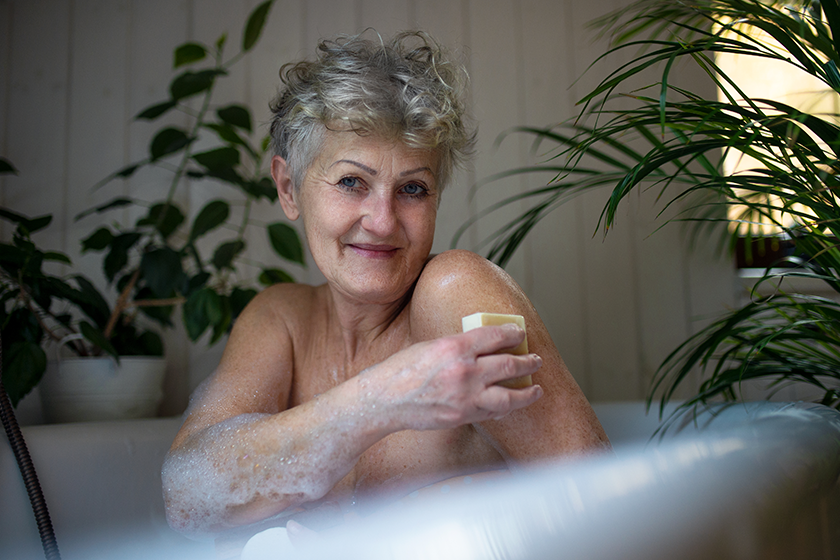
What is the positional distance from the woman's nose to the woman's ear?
8.7 inches

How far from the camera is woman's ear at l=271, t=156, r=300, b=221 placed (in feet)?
3.61

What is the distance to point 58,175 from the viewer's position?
6.08ft

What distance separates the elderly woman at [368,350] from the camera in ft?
2.16

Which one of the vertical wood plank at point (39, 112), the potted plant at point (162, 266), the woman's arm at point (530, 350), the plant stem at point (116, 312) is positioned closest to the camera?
the woman's arm at point (530, 350)

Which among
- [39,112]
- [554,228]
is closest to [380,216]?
[554,228]

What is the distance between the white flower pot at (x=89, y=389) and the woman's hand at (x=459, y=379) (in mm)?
1028

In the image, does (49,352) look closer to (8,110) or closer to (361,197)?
(8,110)

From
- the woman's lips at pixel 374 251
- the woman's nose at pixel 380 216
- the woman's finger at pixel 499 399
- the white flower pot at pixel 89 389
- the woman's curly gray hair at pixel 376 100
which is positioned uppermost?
the woman's curly gray hair at pixel 376 100

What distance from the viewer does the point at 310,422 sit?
709 mm

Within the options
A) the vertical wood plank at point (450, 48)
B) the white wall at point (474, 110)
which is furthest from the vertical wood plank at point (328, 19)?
the vertical wood plank at point (450, 48)

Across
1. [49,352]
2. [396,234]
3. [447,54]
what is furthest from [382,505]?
[49,352]

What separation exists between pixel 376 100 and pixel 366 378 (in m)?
0.45

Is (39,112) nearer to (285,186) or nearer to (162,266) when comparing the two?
(162,266)

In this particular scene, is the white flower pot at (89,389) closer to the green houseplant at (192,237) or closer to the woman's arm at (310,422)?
the green houseplant at (192,237)
